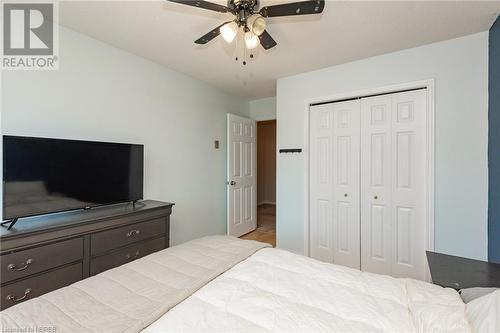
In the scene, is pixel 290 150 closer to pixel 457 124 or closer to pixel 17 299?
pixel 457 124

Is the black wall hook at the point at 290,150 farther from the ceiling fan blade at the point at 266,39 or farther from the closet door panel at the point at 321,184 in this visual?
the ceiling fan blade at the point at 266,39

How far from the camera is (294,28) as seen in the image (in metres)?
2.03

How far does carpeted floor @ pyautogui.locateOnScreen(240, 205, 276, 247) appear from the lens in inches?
153

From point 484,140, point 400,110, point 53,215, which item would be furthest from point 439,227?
point 53,215

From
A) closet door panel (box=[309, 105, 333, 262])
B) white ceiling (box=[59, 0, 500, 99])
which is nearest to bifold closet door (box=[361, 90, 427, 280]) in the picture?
closet door panel (box=[309, 105, 333, 262])

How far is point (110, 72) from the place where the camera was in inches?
92.7

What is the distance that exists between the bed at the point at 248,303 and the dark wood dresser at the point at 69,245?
26.9 inches

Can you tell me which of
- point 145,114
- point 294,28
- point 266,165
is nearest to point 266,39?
point 294,28

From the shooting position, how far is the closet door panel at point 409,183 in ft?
7.84

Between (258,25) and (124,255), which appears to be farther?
(124,255)

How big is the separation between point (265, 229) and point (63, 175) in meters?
3.33

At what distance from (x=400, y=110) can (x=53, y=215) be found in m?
3.38

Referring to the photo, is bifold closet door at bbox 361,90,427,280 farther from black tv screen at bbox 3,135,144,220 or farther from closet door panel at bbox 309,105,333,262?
black tv screen at bbox 3,135,144,220

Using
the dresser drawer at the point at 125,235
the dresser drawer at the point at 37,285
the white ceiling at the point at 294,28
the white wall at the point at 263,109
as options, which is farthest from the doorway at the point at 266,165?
the dresser drawer at the point at 37,285
